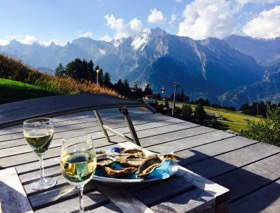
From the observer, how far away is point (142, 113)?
508 centimetres

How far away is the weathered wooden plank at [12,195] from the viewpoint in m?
1.08

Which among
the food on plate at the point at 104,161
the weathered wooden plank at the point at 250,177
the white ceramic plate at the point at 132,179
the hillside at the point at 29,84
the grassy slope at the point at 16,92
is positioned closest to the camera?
Answer: the white ceramic plate at the point at 132,179

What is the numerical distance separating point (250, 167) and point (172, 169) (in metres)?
1.58

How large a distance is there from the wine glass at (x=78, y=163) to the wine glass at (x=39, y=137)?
272 mm

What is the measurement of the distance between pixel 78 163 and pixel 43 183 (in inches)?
17.4

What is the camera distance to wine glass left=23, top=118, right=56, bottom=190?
1236mm

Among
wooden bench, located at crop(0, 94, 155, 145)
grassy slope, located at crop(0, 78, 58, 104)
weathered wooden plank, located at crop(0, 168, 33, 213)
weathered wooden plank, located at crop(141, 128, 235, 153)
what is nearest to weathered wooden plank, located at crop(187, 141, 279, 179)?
weathered wooden plank, located at crop(141, 128, 235, 153)

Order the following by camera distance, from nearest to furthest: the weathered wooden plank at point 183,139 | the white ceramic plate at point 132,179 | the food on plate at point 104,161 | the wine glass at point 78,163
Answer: the wine glass at point 78,163 < the white ceramic plate at point 132,179 < the food on plate at point 104,161 < the weathered wooden plank at point 183,139

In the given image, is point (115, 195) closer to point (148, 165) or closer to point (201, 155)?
point (148, 165)

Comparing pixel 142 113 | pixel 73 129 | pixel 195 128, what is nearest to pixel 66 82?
pixel 142 113

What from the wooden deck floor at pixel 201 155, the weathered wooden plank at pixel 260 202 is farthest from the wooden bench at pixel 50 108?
the weathered wooden plank at pixel 260 202

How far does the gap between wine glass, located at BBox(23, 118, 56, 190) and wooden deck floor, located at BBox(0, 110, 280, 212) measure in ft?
0.17

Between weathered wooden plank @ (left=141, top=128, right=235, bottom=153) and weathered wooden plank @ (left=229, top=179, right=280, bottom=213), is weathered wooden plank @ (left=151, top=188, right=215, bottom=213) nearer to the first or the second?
weathered wooden plank @ (left=229, top=179, right=280, bottom=213)

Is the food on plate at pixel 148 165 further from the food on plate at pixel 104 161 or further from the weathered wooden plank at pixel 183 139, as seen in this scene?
the weathered wooden plank at pixel 183 139
